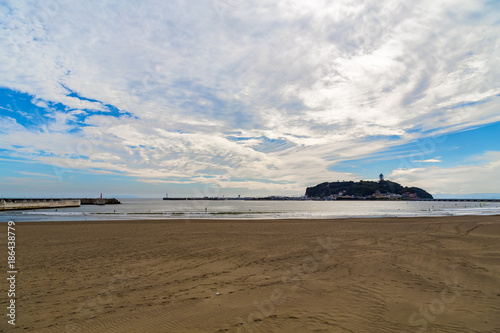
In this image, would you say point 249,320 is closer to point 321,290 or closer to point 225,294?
point 225,294

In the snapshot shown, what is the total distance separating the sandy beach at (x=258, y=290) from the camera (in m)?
6.02

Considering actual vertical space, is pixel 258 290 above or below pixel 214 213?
above

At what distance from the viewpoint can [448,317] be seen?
20.4 feet

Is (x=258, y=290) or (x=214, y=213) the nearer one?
(x=258, y=290)

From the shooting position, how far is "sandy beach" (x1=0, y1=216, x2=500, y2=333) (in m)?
6.02

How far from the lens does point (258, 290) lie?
26.6 feet

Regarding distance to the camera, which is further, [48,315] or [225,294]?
[225,294]

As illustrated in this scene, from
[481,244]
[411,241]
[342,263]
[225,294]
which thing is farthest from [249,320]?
[481,244]

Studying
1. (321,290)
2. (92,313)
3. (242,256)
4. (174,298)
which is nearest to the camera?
(92,313)

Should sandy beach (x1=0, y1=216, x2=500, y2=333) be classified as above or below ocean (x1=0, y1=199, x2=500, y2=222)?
above

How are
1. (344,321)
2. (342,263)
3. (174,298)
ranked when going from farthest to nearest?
(342,263)
(174,298)
(344,321)

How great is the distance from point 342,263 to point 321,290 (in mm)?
3618

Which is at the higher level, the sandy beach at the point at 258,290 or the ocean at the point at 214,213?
the sandy beach at the point at 258,290

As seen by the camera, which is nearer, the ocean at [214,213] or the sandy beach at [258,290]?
the sandy beach at [258,290]
